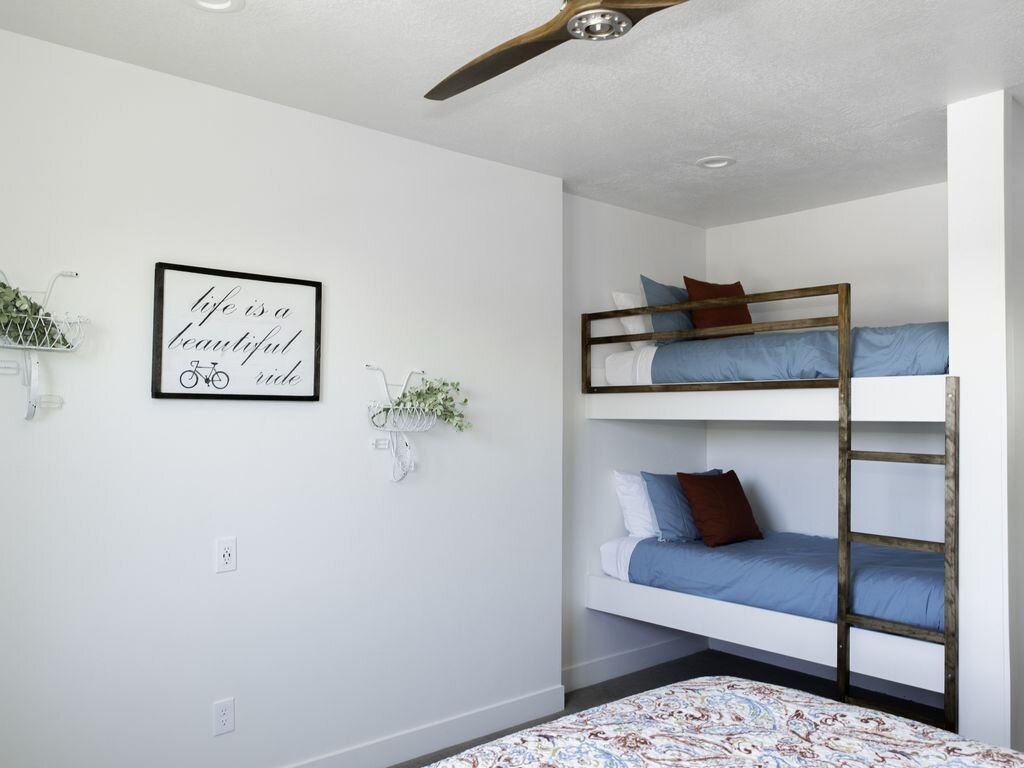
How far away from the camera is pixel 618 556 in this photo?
167 inches

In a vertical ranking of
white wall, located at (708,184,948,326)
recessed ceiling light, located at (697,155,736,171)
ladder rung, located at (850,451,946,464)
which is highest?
recessed ceiling light, located at (697,155,736,171)

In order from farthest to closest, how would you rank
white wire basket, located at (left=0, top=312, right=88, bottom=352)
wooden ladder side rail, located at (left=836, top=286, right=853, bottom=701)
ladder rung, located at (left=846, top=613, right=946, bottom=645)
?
wooden ladder side rail, located at (left=836, top=286, right=853, bottom=701), ladder rung, located at (left=846, top=613, right=946, bottom=645), white wire basket, located at (left=0, top=312, right=88, bottom=352)

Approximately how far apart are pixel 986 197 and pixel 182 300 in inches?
111

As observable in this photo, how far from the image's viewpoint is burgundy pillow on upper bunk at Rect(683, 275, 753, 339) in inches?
166

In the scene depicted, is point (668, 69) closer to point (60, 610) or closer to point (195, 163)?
point (195, 163)

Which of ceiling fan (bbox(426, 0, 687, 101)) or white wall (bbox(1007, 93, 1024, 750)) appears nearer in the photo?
ceiling fan (bbox(426, 0, 687, 101))

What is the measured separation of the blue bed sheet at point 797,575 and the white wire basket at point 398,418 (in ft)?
4.57

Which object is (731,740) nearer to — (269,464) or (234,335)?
(269,464)

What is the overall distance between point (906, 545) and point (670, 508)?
52.8 inches

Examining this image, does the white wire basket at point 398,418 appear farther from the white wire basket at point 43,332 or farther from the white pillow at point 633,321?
the white pillow at point 633,321

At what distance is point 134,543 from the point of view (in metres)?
2.74

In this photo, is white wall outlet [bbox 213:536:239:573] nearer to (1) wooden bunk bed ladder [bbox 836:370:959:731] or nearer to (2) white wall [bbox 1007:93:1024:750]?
(1) wooden bunk bed ladder [bbox 836:370:959:731]

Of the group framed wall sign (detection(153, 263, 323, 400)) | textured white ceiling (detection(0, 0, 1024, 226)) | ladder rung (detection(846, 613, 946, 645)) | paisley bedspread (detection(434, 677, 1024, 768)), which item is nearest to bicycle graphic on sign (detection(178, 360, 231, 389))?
framed wall sign (detection(153, 263, 323, 400))

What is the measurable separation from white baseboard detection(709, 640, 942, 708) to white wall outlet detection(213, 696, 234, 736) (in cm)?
251
